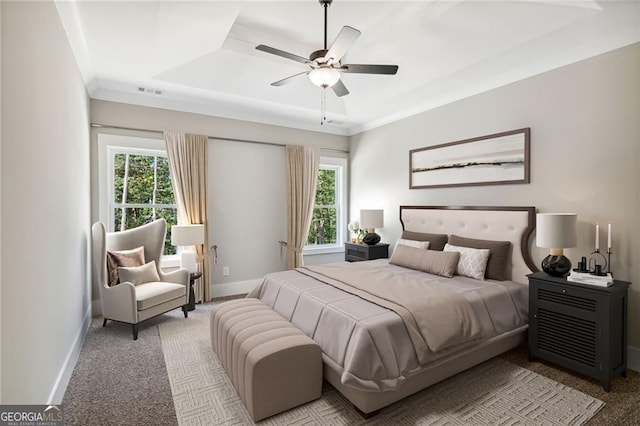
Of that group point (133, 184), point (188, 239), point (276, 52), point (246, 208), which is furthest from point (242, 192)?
point (276, 52)

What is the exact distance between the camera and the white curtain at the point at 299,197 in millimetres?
5184

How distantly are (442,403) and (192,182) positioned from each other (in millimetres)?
3878

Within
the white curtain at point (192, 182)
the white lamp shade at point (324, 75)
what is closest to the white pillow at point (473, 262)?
the white lamp shade at point (324, 75)

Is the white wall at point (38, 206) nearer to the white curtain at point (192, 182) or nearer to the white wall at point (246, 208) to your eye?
the white curtain at point (192, 182)

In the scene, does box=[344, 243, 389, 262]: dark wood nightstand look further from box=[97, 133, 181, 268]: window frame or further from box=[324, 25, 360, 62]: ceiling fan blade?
box=[324, 25, 360, 62]: ceiling fan blade

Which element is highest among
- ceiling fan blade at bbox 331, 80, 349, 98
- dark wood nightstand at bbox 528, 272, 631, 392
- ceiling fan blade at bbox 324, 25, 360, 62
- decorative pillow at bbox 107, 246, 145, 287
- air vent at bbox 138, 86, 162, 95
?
air vent at bbox 138, 86, 162, 95

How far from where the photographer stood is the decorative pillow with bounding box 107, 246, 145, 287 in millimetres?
3436

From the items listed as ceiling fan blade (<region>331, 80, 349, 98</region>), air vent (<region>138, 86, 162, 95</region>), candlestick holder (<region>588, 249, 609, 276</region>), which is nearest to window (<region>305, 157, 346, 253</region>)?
ceiling fan blade (<region>331, 80, 349, 98</region>)

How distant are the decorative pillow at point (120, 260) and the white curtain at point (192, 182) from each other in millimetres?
740

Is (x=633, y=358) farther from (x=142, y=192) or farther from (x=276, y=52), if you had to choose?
(x=142, y=192)

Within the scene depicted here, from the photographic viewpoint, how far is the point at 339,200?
5.99m

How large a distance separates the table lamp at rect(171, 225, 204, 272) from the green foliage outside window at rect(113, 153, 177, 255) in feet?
2.14

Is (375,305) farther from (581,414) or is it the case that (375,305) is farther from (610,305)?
(610,305)

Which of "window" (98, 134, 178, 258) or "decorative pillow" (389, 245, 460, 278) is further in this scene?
"window" (98, 134, 178, 258)
